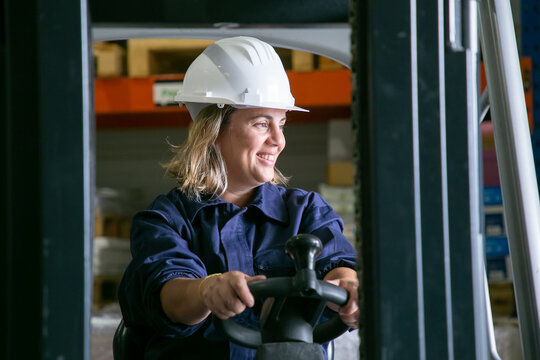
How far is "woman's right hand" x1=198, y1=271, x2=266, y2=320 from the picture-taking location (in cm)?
126

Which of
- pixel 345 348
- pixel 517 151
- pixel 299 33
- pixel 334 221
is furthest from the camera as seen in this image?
Answer: pixel 345 348

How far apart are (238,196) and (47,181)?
1145 millimetres

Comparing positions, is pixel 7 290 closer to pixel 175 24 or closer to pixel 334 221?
pixel 175 24

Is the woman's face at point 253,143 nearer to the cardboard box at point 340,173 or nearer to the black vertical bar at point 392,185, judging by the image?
the black vertical bar at point 392,185

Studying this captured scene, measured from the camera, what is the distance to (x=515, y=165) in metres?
1.31

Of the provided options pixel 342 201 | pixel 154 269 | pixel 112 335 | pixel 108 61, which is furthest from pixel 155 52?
pixel 154 269

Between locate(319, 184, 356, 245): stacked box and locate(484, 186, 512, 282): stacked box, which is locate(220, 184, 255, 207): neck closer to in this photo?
locate(319, 184, 356, 245): stacked box

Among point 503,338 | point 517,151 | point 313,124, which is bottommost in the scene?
point 503,338

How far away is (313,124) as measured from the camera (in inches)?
202

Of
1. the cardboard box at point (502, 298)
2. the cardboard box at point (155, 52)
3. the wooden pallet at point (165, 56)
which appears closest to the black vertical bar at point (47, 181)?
the wooden pallet at point (165, 56)

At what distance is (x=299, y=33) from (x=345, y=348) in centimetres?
192

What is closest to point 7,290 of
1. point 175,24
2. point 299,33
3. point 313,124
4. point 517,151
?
point 175,24

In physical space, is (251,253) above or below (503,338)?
above

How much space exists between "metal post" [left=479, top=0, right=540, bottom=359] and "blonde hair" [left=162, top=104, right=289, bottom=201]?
0.90 m
